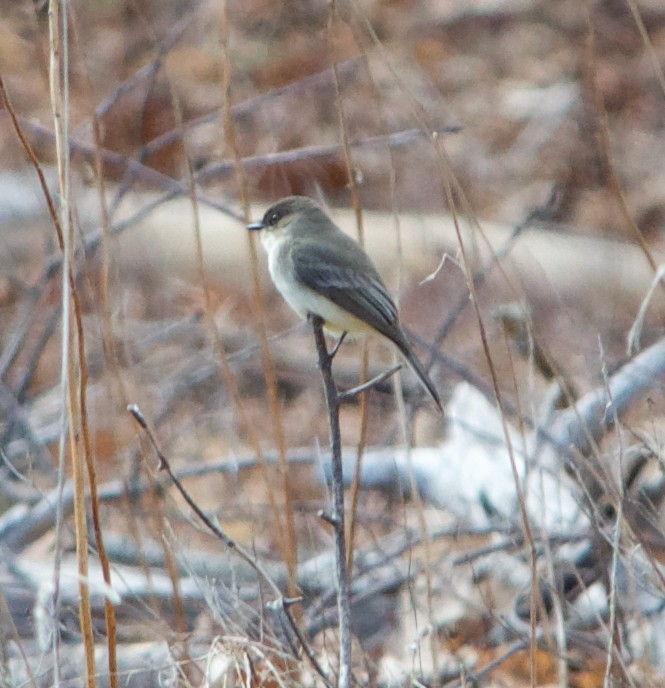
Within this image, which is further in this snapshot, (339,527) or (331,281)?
(331,281)

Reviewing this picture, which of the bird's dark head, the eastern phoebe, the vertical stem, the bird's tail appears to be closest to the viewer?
the vertical stem

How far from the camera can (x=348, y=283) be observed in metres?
3.35

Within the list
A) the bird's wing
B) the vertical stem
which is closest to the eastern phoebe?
the bird's wing

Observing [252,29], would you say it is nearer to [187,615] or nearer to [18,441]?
[18,441]

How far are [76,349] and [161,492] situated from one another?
167cm

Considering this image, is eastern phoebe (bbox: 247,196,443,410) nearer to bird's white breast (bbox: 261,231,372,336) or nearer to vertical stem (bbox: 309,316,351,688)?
bird's white breast (bbox: 261,231,372,336)

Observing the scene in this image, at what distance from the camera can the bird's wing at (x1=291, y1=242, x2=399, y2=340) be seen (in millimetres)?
3254

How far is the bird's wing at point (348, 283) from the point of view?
325 cm

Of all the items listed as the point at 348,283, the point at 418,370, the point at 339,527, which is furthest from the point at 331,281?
the point at 339,527

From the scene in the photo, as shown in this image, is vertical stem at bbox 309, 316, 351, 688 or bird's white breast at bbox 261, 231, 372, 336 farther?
bird's white breast at bbox 261, 231, 372, 336

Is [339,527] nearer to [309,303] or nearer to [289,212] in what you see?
[309,303]

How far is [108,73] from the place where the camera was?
8836 millimetres

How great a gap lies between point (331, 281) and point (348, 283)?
0.05m

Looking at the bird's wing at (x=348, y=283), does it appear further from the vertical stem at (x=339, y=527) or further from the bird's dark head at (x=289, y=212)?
the vertical stem at (x=339, y=527)
